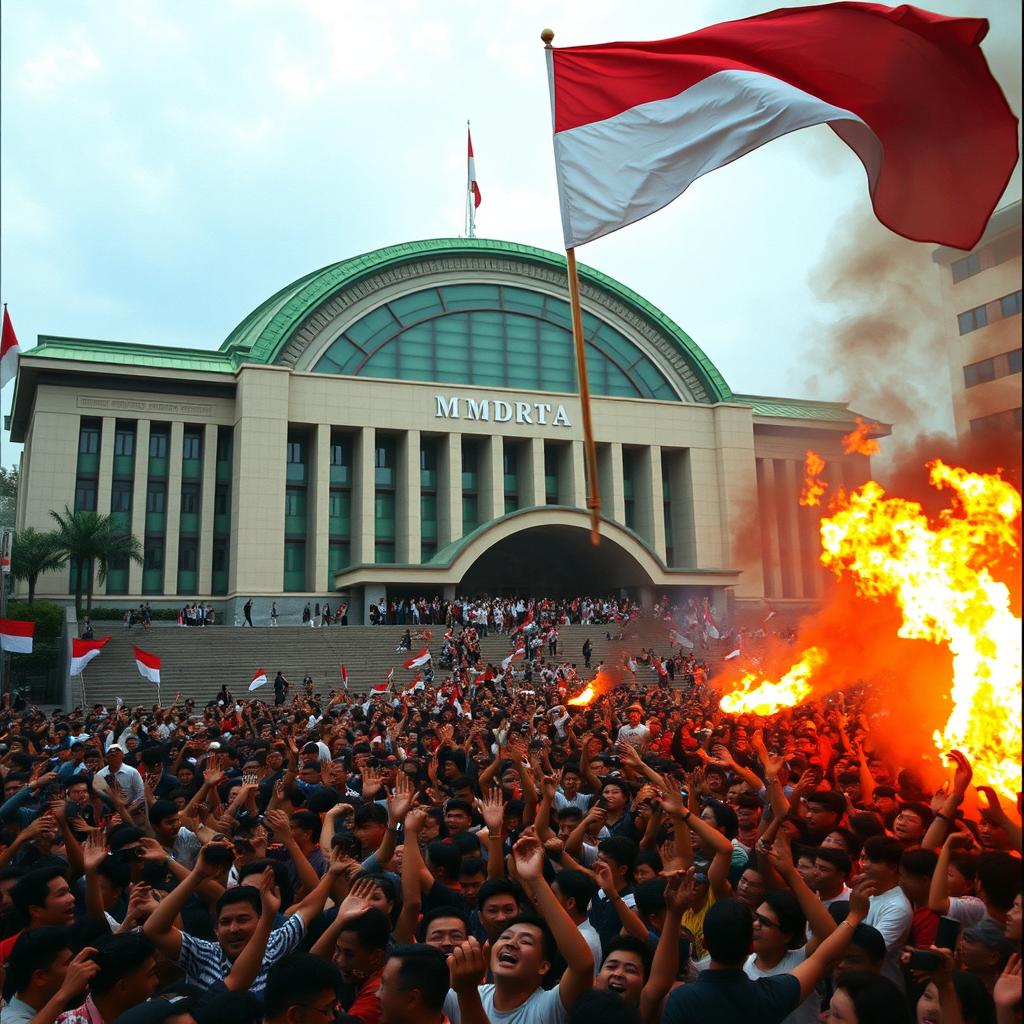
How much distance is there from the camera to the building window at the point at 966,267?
7.61 m

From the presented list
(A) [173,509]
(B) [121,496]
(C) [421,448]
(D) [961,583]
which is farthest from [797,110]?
(B) [121,496]

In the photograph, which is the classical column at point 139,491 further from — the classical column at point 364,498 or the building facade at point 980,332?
the building facade at point 980,332

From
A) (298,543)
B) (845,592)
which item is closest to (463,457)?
(298,543)

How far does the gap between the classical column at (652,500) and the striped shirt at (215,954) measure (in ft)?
130

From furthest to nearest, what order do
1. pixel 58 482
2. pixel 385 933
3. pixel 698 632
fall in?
pixel 58 482
pixel 698 632
pixel 385 933

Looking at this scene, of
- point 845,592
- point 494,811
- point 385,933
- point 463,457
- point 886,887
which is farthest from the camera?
point 463,457

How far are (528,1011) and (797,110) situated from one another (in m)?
6.91

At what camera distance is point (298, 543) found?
39938mm

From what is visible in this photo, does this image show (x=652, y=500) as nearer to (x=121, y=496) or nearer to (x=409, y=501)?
(x=409, y=501)

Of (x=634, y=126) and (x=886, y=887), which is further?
(x=634, y=126)

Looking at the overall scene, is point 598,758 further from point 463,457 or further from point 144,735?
point 463,457

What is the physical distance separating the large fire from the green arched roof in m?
30.2

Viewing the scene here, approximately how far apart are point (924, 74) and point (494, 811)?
6.42 meters

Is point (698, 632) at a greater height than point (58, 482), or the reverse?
point (58, 482)
